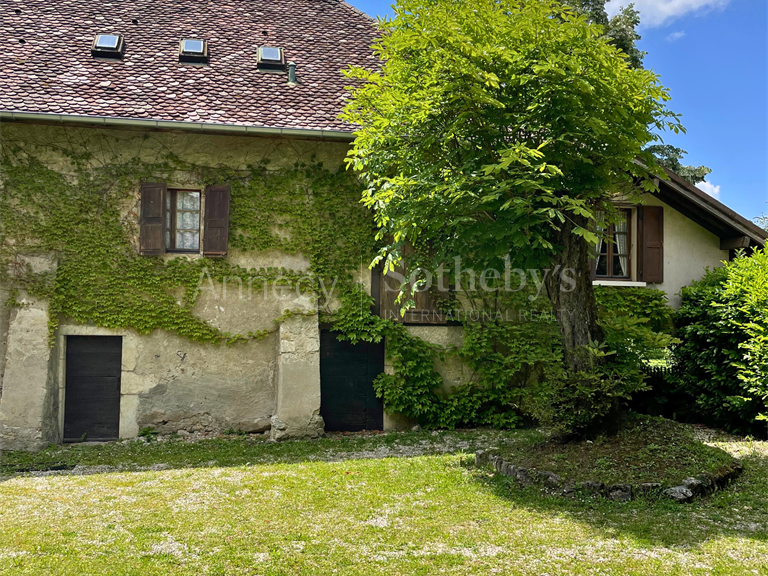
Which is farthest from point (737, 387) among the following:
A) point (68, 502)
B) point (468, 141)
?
point (68, 502)

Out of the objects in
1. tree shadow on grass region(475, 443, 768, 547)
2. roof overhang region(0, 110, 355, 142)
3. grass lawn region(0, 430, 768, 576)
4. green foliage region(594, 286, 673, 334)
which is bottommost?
grass lawn region(0, 430, 768, 576)

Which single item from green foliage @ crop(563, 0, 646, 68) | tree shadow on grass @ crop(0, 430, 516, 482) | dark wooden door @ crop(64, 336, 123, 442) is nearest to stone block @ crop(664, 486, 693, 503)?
tree shadow on grass @ crop(0, 430, 516, 482)

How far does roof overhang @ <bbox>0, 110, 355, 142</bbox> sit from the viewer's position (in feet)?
28.1

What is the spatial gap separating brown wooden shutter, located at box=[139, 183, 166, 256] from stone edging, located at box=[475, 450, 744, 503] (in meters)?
6.08

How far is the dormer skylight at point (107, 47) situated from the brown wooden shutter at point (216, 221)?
2.92 meters

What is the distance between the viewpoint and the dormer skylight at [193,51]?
10297 millimetres

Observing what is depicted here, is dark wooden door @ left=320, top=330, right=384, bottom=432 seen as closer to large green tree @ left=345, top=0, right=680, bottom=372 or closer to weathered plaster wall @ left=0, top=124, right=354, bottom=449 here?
weathered plaster wall @ left=0, top=124, right=354, bottom=449

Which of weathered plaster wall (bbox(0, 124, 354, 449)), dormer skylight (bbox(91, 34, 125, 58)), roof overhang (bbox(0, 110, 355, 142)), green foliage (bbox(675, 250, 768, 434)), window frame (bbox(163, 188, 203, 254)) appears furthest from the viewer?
dormer skylight (bbox(91, 34, 125, 58))

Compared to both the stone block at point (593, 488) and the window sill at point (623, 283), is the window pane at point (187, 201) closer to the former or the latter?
the window sill at point (623, 283)

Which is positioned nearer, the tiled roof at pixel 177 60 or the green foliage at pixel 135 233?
the green foliage at pixel 135 233

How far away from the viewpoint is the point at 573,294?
23.1 ft

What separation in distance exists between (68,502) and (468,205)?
15.9 feet

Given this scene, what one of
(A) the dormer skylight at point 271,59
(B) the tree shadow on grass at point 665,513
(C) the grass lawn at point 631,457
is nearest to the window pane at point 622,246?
(C) the grass lawn at point 631,457

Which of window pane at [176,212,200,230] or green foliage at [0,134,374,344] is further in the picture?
window pane at [176,212,200,230]
